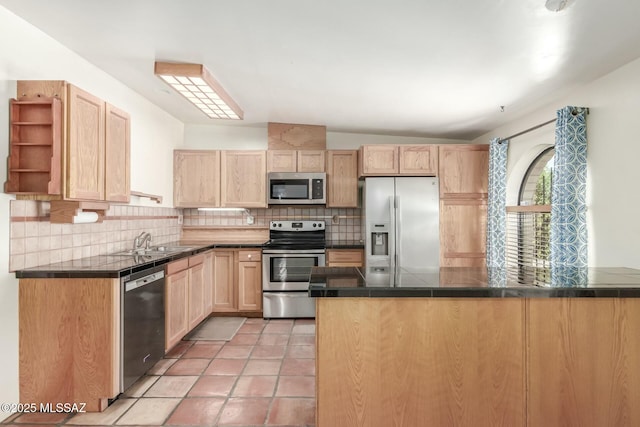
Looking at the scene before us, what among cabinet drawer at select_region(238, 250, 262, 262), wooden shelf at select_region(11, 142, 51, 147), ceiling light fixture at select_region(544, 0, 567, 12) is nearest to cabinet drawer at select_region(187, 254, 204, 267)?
cabinet drawer at select_region(238, 250, 262, 262)

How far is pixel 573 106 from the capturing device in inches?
111

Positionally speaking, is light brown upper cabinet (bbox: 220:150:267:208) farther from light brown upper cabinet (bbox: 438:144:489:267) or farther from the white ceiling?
light brown upper cabinet (bbox: 438:144:489:267)

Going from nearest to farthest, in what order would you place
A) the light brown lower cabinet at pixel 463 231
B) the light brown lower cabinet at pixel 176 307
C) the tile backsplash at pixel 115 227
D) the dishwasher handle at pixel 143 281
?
the tile backsplash at pixel 115 227 < the dishwasher handle at pixel 143 281 < the light brown lower cabinet at pixel 176 307 < the light brown lower cabinet at pixel 463 231

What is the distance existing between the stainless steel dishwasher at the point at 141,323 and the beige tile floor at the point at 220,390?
0.57 ft

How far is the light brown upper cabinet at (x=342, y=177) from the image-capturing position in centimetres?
448

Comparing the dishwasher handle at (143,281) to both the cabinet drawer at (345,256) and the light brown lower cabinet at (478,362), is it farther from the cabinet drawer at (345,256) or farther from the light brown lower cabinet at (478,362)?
the cabinet drawer at (345,256)

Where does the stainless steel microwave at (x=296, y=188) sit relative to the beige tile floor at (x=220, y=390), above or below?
above

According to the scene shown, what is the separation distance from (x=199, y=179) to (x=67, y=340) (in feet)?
8.41

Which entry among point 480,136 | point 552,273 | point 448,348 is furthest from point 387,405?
point 480,136

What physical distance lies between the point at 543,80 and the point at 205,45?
2.60 m

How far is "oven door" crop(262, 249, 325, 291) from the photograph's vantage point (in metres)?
4.20

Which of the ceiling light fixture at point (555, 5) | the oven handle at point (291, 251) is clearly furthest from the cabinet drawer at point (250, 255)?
the ceiling light fixture at point (555, 5)

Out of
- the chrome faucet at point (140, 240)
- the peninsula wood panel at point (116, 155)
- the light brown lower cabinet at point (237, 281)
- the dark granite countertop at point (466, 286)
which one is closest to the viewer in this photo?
the dark granite countertop at point (466, 286)

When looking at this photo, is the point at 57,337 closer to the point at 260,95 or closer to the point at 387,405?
the point at 387,405
